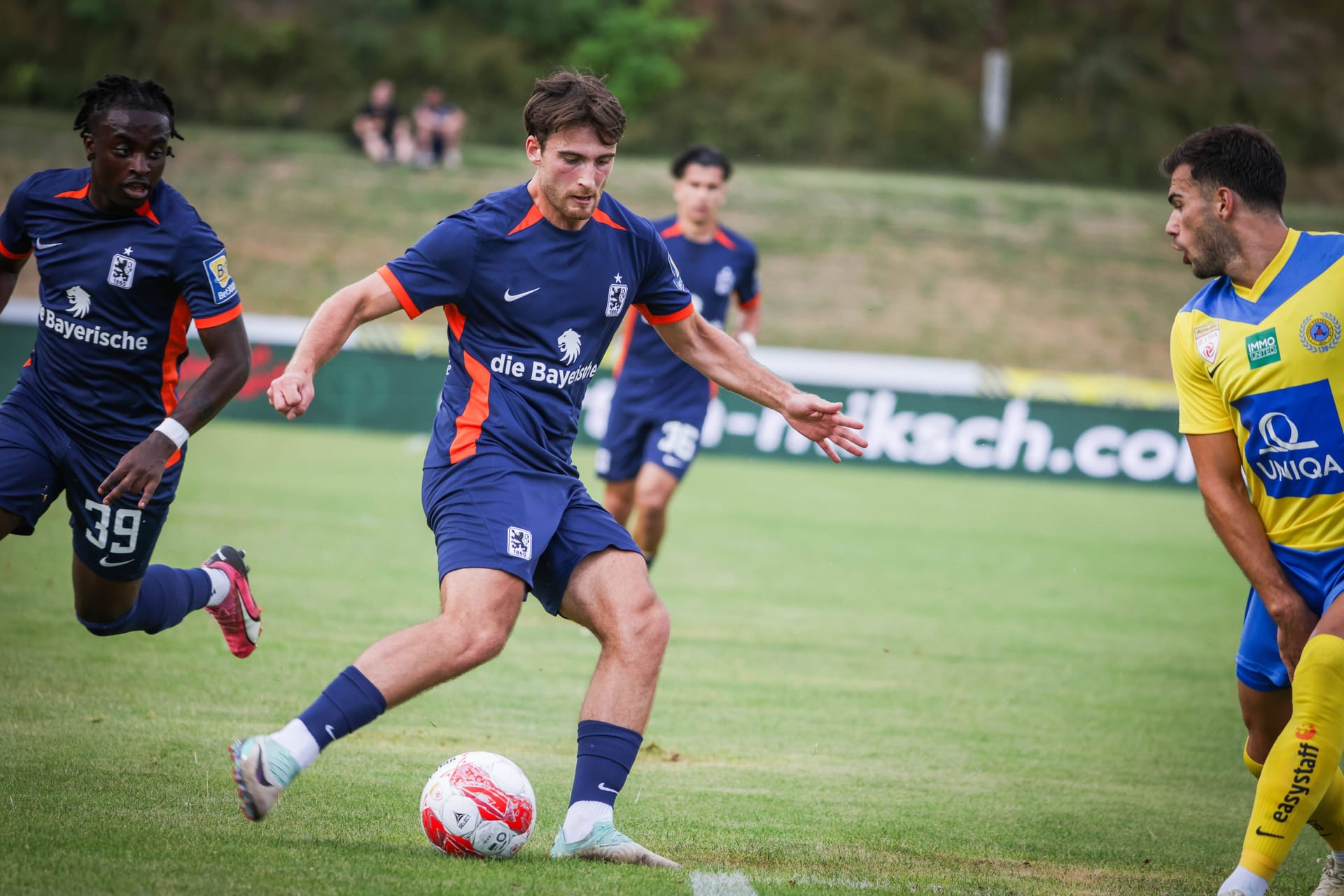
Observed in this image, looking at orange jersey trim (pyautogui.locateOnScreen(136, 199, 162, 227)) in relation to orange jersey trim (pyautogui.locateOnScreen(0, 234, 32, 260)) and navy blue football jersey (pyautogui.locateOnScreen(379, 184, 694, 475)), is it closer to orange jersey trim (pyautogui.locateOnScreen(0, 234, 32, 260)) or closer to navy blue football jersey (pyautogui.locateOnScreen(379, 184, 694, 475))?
orange jersey trim (pyautogui.locateOnScreen(0, 234, 32, 260))

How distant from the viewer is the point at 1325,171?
4331cm

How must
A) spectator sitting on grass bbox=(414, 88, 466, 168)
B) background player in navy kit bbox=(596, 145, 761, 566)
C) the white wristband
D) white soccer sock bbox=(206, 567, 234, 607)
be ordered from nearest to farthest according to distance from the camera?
1. the white wristband
2. white soccer sock bbox=(206, 567, 234, 607)
3. background player in navy kit bbox=(596, 145, 761, 566)
4. spectator sitting on grass bbox=(414, 88, 466, 168)

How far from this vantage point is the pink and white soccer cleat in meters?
6.20

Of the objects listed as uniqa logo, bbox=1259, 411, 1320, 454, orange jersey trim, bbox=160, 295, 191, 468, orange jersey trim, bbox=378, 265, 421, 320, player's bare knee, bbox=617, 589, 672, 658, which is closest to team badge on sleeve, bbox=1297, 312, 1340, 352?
uniqa logo, bbox=1259, 411, 1320, 454

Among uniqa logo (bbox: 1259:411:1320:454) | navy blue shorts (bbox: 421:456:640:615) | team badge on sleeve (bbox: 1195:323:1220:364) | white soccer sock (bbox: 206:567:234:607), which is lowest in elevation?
white soccer sock (bbox: 206:567:234:607)

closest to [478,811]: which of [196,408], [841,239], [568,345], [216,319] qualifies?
[568,345]

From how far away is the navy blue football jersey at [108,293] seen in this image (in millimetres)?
4988

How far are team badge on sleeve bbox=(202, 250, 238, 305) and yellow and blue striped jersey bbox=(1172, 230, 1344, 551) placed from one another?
3.41 metres

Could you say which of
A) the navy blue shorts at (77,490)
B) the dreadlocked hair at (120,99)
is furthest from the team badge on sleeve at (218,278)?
the navy blue shorts at (77,490)

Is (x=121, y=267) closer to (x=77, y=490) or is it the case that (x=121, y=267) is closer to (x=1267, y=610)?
(x=77, y=490)

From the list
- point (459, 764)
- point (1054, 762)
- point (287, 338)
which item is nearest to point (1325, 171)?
point (287, 338)

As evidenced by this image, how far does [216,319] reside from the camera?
5051mm

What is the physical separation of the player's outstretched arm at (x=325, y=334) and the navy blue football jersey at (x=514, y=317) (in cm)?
16

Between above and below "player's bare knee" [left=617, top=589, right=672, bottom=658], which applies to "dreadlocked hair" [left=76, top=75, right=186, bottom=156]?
above
